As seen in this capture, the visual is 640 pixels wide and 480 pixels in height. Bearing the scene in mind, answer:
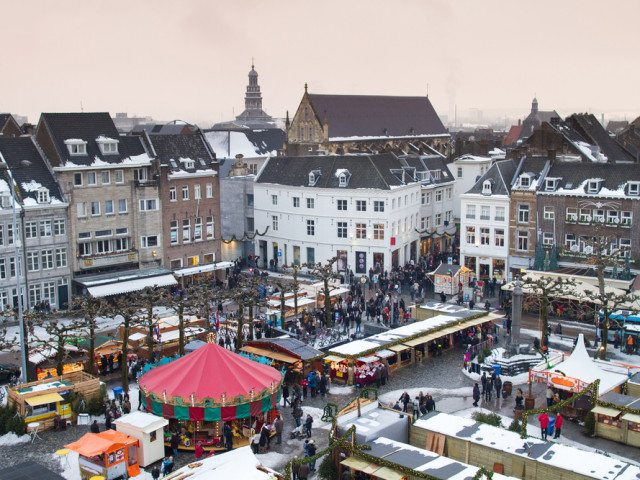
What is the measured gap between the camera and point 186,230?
205 ft

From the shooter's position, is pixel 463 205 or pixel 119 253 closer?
pixel 119 253

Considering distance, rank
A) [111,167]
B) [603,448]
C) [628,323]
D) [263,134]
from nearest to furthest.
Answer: [603,448] < [628,323] < [111,167] < [263,134]

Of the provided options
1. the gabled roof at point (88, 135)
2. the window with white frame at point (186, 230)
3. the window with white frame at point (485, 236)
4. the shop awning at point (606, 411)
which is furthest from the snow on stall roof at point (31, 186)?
the shop awning at point (606, 411)

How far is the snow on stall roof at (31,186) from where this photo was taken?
52906mm

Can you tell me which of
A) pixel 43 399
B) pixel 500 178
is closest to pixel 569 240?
pixel 500 178

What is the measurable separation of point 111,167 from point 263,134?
145 ft

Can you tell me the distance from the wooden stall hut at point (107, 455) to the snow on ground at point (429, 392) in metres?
12.7

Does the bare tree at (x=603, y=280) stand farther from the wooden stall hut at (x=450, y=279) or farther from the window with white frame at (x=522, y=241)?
the wooden stall hut at (x=450, y=279)

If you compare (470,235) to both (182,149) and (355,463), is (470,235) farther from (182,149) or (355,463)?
(355,463)

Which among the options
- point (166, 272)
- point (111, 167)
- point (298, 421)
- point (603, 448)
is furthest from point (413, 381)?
point (111, 167)

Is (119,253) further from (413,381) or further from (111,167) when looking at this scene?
(413,381)

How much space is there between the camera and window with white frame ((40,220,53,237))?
5341 cm

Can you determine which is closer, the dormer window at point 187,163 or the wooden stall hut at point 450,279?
the wooden stall hut at point 450,279

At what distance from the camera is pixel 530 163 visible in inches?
2413
